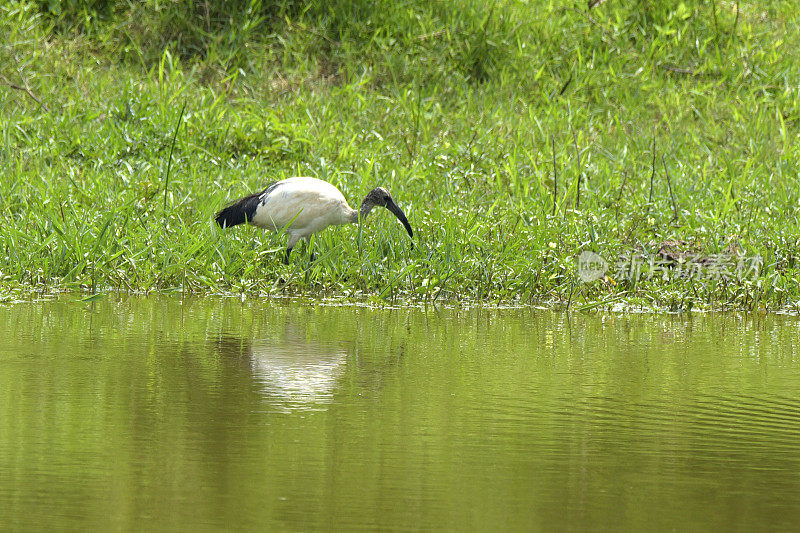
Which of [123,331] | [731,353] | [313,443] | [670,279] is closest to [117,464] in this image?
[313,443]

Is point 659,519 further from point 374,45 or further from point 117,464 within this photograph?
point 374,45

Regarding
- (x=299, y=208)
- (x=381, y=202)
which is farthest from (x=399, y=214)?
(x=299, y=208)

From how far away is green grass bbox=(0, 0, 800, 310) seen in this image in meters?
7.58

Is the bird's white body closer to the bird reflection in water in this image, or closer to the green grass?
the green grass

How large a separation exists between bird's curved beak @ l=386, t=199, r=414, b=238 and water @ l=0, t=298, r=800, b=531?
2061 millimetres

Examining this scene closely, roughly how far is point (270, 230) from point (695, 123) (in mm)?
5426

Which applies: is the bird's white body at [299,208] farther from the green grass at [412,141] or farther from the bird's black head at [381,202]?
the bird's black head at [381,202]

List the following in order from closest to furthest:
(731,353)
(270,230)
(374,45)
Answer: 1. (731,353)
2. (270,230)
3. (374,45)

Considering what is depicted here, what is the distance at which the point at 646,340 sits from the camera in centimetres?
601

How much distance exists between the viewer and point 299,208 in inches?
324

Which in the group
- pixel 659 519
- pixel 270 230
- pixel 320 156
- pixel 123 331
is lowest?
pixel 659 519

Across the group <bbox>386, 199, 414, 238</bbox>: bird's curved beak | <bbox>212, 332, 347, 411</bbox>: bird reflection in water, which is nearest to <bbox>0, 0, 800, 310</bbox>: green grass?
<bbox>386, 199, 414, 238</bbox>: bird's curved beak

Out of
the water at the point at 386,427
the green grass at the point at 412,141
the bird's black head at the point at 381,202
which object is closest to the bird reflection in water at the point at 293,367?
the water at the point at 386,427

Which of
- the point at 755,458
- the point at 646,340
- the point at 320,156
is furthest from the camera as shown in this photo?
the point at 320,156
